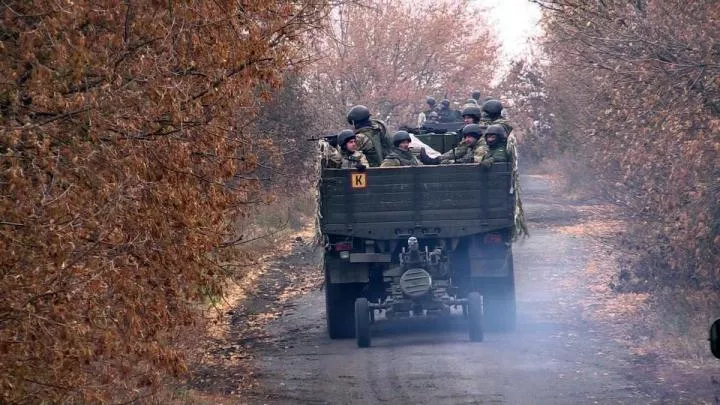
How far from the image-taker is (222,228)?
396 inches

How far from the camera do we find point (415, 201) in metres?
13.4

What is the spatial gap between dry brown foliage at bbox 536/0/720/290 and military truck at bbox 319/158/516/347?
1.64m

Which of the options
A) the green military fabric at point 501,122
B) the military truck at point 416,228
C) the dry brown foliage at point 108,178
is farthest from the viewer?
the green military fabric at point 501,122

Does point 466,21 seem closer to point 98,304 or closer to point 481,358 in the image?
point 481,358

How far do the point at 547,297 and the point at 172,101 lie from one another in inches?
394

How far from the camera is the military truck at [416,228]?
1318 cm

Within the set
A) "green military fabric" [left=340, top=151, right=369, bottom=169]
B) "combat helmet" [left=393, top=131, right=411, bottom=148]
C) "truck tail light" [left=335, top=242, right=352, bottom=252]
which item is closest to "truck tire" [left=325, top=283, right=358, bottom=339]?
"truck tail light" [left=335, top=242, right=352, bottom=252]

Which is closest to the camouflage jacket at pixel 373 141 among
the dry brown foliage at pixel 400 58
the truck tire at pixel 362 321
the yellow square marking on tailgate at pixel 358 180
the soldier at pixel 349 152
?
the soldier at pixel 349 152

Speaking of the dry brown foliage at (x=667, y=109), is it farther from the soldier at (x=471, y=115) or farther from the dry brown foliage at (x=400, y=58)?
the dry brown foliage at (x=400, y=58)

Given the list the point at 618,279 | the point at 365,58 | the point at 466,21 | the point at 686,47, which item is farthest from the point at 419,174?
the point at 466,21

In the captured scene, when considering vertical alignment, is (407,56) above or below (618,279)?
above

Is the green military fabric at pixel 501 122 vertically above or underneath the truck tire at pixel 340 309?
above

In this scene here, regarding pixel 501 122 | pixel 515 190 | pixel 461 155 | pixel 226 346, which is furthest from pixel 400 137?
pixel 226 346

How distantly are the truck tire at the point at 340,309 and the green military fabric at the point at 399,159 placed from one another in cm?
150
